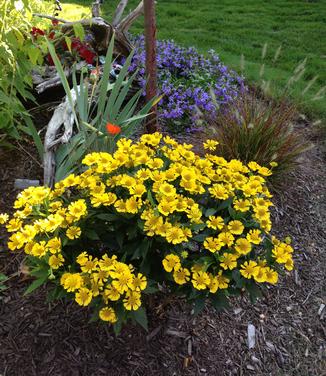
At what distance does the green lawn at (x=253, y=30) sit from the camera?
5824 millimetres

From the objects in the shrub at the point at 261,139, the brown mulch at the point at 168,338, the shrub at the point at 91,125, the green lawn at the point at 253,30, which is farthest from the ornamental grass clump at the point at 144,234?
the green lawn at the point at 253,30

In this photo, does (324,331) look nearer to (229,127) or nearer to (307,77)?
(229,127)

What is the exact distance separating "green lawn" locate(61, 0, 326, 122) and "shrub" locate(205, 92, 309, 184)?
170 centimetres

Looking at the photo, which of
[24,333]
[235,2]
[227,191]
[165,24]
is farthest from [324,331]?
[235,2]

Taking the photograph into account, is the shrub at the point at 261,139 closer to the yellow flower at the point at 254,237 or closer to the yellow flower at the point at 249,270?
the yellow flower at the point at 254,237

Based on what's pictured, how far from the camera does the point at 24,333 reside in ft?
7.11

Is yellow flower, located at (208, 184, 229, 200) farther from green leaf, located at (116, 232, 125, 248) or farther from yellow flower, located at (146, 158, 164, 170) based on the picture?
green leaf, located at (116, 232, 125, 248)

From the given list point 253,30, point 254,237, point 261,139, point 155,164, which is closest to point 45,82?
point 261,139

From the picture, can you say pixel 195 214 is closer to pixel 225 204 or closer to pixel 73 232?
pixel 225 204

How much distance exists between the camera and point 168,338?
7.30 ft

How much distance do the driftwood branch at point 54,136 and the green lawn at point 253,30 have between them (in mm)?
2943

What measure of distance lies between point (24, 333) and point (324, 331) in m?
1.73

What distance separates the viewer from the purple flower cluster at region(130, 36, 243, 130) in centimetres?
379

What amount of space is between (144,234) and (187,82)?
8.76 feet
